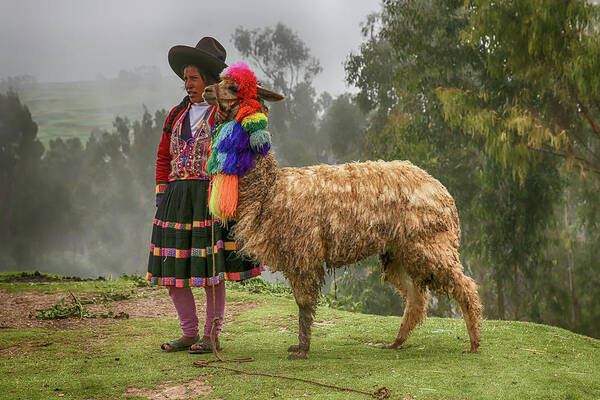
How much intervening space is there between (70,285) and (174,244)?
490cm

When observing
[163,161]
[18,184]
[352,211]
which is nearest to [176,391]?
[352,211]

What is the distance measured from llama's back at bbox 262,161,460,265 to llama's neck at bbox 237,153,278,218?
0.06 m

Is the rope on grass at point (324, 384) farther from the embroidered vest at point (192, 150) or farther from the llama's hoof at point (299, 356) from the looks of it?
the embroidered vest at point (192, 150)

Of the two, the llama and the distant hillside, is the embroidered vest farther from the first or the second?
the distant hillside

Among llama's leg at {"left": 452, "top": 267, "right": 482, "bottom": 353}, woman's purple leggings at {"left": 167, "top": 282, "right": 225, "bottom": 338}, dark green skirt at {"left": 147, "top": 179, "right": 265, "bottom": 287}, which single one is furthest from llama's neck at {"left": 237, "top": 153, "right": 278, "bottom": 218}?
llama's leg at {"left": 452, "top": 267, "right": 482, "bottom": 353}

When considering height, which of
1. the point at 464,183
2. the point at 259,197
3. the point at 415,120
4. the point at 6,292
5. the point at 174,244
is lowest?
the point at 6,292

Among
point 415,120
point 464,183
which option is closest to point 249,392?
point 415,120

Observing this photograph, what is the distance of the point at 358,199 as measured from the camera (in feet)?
12.5

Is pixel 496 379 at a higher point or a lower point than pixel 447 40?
lower

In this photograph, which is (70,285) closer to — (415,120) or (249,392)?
(249,392)

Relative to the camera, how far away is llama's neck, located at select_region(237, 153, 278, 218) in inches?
149

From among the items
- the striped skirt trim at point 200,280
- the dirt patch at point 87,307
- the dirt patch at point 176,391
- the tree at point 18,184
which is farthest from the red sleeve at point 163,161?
the tree at point 18,184

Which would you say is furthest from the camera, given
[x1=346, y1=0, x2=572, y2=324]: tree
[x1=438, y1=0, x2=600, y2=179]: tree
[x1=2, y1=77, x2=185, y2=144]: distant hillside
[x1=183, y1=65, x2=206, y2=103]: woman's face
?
[x1=2, y1=77, x2=185, y2=144]: distant hillside

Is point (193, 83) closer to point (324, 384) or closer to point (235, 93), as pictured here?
point (235, 93)
